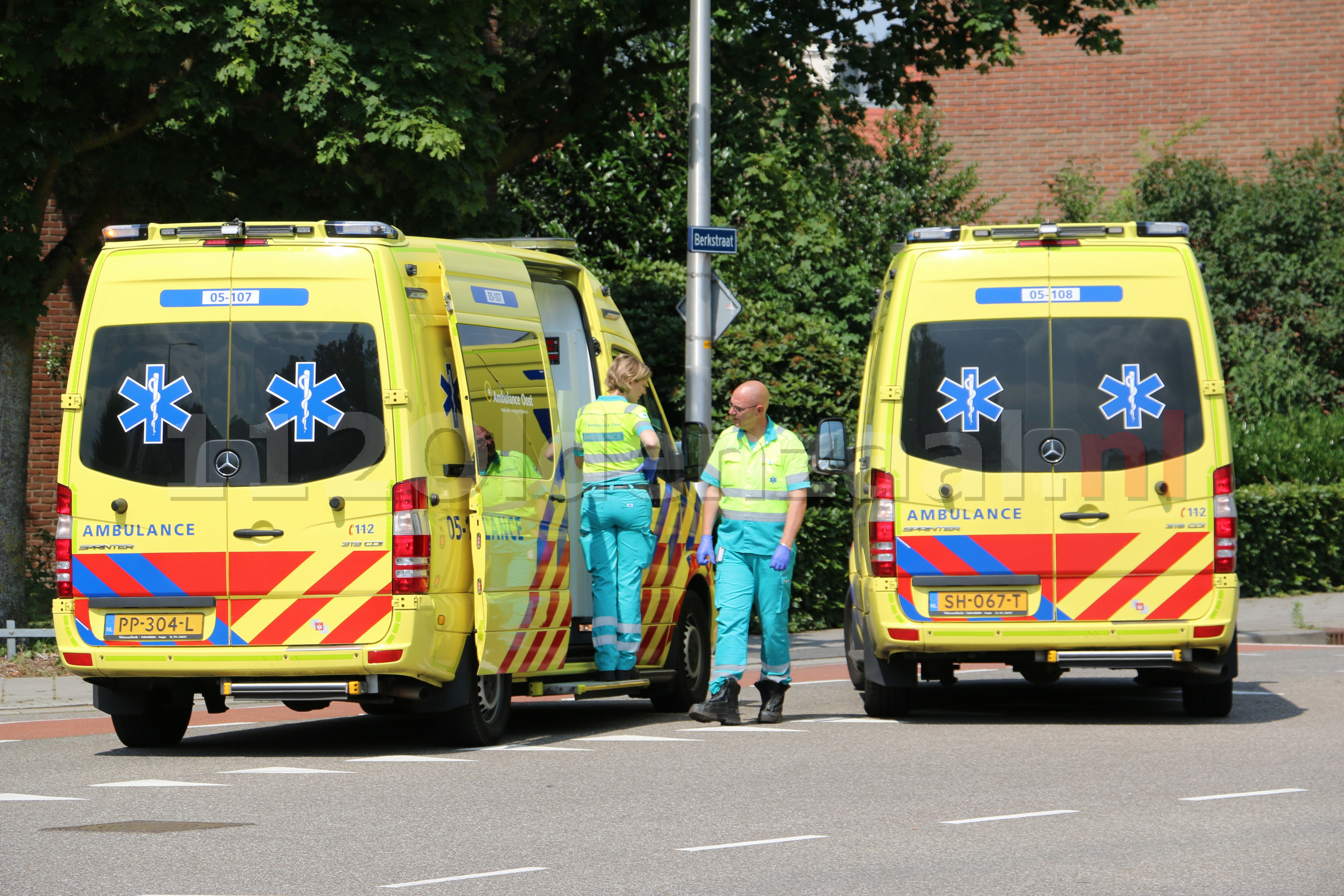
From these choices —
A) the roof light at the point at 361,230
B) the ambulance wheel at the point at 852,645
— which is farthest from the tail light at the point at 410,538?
the ambulance wheel at the point at 852,645

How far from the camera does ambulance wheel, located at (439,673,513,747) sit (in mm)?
9039

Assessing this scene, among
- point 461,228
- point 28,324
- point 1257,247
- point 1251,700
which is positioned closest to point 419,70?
point 461,228

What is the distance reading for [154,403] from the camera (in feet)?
28.6

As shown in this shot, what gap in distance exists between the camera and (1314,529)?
70.7 ft

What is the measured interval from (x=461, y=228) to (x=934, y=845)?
9.22 m

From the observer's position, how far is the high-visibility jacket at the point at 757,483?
33.5 ft

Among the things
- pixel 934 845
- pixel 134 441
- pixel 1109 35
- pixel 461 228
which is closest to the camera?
pixel 934 845

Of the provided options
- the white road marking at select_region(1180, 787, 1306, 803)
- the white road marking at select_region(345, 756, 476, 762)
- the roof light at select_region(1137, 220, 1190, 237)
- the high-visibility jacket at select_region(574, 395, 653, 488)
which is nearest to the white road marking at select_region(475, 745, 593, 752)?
the white road marking at select_region(345, 756, 476, 762)

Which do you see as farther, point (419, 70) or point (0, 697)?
point (419, 70)

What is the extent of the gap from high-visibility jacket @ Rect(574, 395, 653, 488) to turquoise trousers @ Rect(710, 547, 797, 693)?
2.48 ft

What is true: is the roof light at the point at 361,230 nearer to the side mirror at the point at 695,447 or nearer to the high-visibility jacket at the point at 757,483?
the high-visibility jacket at the point at 757,483

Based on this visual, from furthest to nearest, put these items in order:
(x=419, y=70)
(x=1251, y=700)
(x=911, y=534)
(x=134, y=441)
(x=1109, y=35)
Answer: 1. (x=1109, y=35)
2. (x=419, y=70)
3. (x=1251, y=700)
4. (x=911, y=534)
5. (x=134, y=441)

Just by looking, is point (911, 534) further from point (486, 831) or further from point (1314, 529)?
point (1314, 529)

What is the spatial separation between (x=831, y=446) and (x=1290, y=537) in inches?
502
